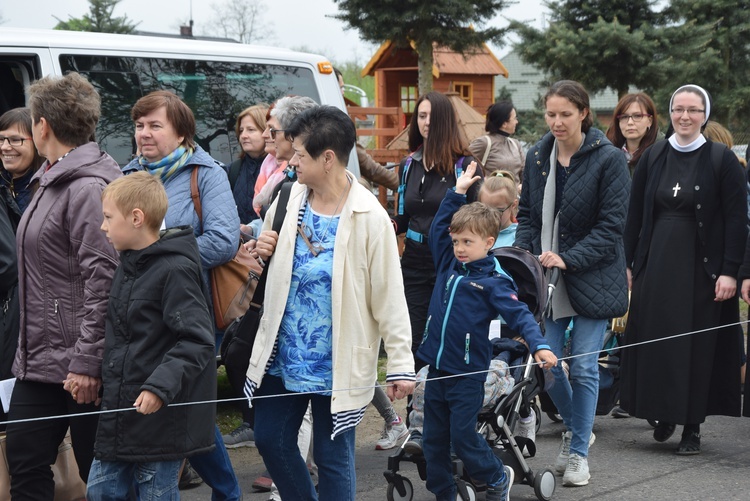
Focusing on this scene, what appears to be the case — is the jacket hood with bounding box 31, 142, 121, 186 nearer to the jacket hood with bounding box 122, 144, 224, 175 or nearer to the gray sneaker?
the jacket hood with bounding box 122, 144, 224, 175

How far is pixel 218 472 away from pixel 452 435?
1.14m

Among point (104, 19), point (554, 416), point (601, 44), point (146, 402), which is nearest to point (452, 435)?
point (146, 402)

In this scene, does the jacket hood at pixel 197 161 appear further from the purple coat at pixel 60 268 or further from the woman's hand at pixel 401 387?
the woman's hand at pixel 401 387

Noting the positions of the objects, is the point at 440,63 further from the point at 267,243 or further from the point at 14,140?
the point at 267,243

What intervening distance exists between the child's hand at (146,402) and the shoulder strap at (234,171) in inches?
130

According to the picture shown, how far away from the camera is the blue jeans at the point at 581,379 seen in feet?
18.9

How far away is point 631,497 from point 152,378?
3037 millimetres

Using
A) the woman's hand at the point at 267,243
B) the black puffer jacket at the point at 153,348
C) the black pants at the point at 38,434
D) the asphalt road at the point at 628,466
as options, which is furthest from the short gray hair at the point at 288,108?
the asphalt road at the point at 628,466

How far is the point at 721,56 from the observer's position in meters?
22.3

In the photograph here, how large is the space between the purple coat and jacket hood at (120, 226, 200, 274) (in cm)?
20

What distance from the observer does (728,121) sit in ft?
75.0

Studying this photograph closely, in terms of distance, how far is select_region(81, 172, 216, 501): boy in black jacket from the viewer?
376 centimetres

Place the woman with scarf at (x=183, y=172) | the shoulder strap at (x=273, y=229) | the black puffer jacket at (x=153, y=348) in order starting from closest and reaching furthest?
the black puffer jacket at (x=153, y=348)
the shoulder strap at (x=273, y=229)
the woman with scarf at (x=183, y=172)

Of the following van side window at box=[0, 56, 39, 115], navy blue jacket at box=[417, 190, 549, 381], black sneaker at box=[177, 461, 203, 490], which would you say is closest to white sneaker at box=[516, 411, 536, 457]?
navy blue jacket at box=[417, 190, 549, 381]
